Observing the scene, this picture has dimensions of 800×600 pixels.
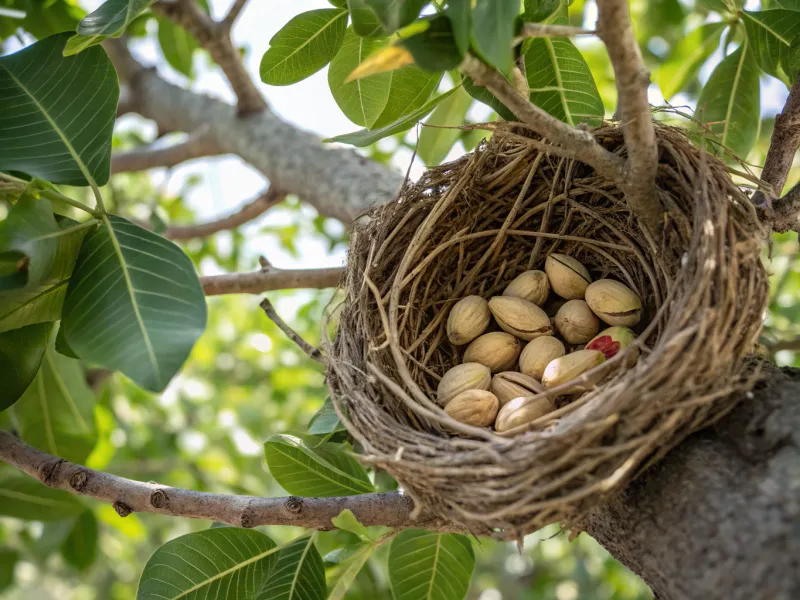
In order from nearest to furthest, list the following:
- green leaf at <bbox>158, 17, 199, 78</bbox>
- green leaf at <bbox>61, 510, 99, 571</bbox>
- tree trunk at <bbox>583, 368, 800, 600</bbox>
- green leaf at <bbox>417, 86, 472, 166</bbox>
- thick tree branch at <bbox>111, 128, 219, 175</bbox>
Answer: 1. tree trunk at <bbox>583, 368, 800, 600</bbox>
2. green leaf at <bbox>417, 86, 472, 166</bbox>
3. green leaf at <bbox>61, 510, 99, 571</bbox>
4. thick tree branch at <bbox>111, 128, 219, 175</bbox>
5. green leaf at <bbox>158, 17, 199, 78</bbox>

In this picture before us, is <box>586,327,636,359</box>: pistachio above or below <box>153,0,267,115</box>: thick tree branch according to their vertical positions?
below

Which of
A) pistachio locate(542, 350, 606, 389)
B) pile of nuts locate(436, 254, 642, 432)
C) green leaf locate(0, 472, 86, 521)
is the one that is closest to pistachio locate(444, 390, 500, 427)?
pile of nuts locate(436, 254, 642, 432)

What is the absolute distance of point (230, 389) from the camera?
13.6ft

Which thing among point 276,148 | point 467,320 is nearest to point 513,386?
point 467,320

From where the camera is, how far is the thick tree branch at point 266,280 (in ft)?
5.92

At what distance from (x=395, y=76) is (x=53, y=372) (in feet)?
3.79

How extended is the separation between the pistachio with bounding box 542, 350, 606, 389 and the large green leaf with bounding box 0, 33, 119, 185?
2.90 feet

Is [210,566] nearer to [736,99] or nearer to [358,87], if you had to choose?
[358,87]

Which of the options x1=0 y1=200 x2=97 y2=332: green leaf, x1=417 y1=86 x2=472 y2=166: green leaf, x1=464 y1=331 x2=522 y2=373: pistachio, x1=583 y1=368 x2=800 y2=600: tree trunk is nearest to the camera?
x1=583 y1=368 x2=800 y2=600: tree trunk

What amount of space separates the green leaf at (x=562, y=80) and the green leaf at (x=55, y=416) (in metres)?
1.35

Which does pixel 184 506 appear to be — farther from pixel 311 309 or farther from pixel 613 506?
pixel 311 309

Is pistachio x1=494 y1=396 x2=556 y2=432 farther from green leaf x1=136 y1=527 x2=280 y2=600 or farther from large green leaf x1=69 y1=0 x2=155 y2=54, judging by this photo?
large green leaf x1=69 y1=0 x2=155 y2=54

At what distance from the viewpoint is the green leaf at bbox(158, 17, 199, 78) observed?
9.39 ft

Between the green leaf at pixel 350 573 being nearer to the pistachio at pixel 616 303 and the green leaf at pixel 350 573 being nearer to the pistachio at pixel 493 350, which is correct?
the pistachio at pixel 493 350
